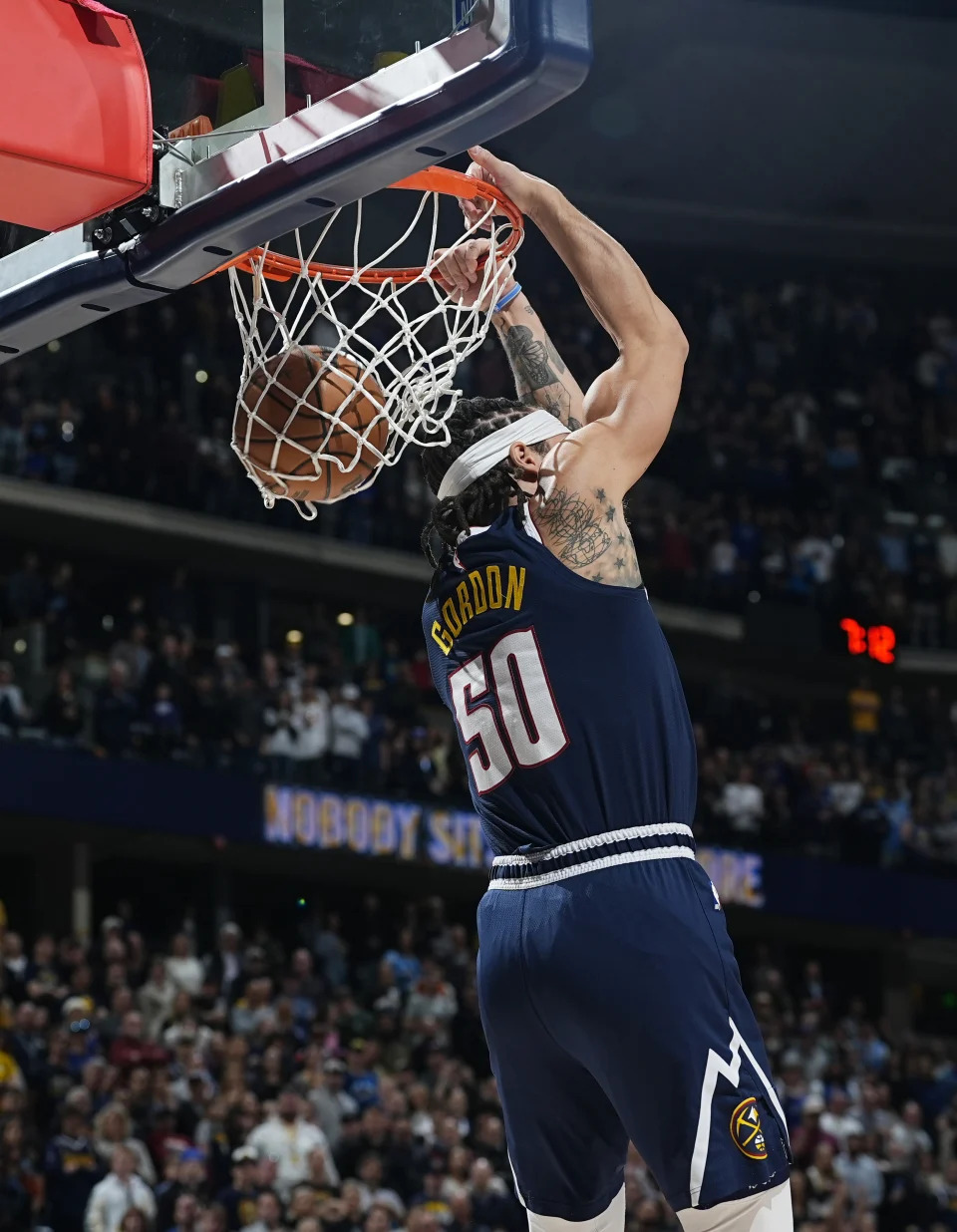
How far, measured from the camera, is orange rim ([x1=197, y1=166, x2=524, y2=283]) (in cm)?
439

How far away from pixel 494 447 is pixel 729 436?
789 inches

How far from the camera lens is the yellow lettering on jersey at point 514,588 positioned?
4023mm

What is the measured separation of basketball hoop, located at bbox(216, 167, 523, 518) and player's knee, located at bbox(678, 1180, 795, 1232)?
195 centimetres

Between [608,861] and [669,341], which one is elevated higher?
[669,341]

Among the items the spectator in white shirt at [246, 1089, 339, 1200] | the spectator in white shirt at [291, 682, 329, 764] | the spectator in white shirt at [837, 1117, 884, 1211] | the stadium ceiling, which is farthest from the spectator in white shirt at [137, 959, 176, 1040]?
the stadium ceiling

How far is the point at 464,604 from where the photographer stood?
414 cm

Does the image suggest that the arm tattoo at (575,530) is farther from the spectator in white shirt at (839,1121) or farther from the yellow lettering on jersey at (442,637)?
the spectator in white shirt at (839,1121)

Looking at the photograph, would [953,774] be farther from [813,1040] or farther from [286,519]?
[286,519]

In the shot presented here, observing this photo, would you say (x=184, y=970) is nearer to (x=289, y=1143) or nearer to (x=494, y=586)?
(x=289, y=1143)

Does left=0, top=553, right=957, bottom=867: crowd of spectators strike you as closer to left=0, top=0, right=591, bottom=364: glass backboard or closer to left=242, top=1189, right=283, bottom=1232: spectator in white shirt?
left=242, top=1189, right=283, bottom=1232: spectator in white shirt

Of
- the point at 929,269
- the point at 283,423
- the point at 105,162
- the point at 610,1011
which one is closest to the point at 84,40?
the point at 105,162

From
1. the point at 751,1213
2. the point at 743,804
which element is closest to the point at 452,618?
the point at 751,1213

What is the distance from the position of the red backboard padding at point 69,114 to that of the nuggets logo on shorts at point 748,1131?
228cm

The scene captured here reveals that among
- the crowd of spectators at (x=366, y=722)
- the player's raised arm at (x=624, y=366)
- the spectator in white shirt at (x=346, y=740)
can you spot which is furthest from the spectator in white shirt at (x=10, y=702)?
the player's raised arm at (x=624, y=366)
